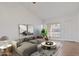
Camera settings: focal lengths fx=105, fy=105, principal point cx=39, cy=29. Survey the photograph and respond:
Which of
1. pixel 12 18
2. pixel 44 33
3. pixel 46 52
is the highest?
pixel 12 18

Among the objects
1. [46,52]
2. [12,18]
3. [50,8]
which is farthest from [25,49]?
[50,8]

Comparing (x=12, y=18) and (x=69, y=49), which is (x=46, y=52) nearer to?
(x=69, y=49)

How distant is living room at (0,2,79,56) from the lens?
919 millimetres

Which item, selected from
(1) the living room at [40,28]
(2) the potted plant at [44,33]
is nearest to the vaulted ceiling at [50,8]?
(1) the living room at [40,28]

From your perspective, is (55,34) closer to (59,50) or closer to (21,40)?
(59,50)

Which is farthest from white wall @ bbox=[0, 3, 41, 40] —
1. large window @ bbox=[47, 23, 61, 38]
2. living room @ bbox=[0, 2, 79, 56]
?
large window @ bbox=[47, 23, 61, 38]

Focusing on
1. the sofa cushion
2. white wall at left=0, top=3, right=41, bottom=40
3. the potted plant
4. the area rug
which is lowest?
the area rug

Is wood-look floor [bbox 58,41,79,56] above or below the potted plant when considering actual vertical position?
below

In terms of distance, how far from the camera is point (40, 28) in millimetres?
942

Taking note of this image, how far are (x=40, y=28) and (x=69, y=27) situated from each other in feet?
0.83

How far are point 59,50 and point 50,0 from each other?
0.45 m

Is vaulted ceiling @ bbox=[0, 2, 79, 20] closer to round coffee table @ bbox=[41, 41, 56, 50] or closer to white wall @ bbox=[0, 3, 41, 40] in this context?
white wall @ bbox=[0, 3, 41, 40]

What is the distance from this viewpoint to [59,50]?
92 centimetres

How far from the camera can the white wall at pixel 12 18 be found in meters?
0.92
